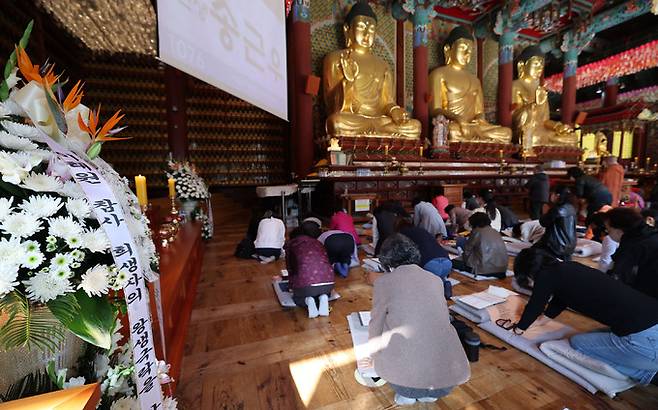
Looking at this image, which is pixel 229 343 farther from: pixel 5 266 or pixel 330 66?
pixel 330 66

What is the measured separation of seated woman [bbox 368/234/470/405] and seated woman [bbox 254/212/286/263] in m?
2.41

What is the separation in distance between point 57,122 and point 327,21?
870 centimetres

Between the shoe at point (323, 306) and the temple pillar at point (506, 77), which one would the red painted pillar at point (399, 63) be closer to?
the temple pillar at point (506, 77)

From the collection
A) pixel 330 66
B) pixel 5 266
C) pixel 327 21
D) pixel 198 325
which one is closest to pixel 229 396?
pixel 198 325

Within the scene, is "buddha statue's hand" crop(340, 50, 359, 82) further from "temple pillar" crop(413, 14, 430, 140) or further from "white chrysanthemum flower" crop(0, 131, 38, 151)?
"white chrysanthemum flower" crop(0, 131, 38, 151)

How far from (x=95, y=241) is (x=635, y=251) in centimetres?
275

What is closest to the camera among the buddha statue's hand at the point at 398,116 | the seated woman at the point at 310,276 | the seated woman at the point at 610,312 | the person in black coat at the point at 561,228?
the seated woman at the point at 610,312

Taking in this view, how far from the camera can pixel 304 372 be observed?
170cm

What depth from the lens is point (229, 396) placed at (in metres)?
1.51

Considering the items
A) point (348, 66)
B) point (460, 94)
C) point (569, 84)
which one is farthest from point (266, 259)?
point (569, 84)

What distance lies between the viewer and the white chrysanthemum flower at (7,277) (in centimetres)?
54

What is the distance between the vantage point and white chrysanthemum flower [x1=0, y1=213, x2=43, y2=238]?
577 millimetres

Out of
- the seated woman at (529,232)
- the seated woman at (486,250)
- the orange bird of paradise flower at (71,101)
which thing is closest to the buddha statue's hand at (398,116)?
the seated woman at (529,232)

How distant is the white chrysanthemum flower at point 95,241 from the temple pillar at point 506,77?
1077 centimetres
